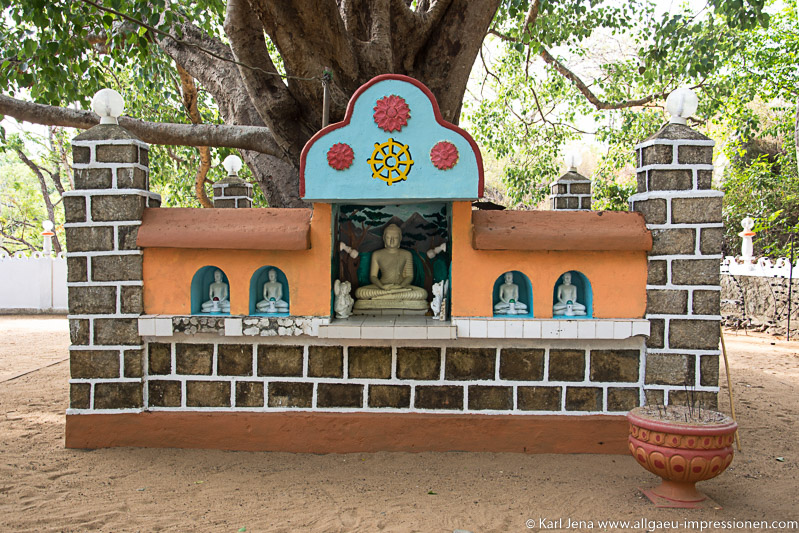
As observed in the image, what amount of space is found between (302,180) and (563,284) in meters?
2.40

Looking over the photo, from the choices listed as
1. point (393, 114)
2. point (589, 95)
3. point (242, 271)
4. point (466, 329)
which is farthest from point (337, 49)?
point (589, 95)

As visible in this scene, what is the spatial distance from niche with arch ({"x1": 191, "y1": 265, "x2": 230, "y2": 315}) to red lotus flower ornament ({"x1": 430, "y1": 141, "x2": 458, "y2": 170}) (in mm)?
2081

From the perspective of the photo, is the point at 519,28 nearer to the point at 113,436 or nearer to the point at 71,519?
the point at 113,436

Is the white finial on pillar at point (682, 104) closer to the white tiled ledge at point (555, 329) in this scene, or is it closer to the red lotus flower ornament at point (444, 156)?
the white tiled ledge at point (555, 329)

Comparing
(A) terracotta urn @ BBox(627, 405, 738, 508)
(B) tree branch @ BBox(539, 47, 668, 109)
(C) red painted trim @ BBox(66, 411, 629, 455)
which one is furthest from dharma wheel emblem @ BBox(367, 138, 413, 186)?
(B) tree branch @ BBox(539, 47, 668, 109)

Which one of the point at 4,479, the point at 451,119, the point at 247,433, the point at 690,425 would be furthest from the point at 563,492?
the point at 451,119

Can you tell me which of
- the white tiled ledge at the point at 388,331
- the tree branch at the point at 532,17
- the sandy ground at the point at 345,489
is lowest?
the sandy ground at the point at 345,489

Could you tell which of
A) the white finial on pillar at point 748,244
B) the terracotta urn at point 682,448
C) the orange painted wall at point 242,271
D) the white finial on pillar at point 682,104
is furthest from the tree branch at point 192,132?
the white finial on pillar at point 748,244

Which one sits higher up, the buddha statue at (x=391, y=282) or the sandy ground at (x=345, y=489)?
the buddha statue at (x=391, y=282)

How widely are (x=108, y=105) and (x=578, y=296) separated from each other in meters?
4.35

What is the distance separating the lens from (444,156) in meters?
4.81

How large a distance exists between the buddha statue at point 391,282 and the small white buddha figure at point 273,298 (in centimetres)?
82

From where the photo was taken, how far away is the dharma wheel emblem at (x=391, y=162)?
4.84 m

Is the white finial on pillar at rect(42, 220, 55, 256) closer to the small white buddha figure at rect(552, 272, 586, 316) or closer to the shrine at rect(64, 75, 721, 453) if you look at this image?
the shrine at rect(64, 75, 721, 453)
